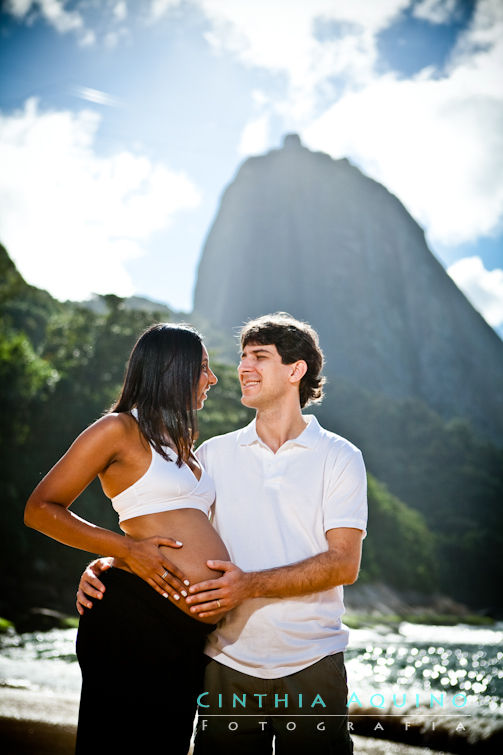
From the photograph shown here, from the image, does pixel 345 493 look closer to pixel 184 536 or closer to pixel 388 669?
pixel 184 536

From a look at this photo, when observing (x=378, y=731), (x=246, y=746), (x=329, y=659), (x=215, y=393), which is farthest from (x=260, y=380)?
(x=215, y=393)

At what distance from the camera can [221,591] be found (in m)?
2.48

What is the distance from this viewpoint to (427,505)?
7056 centimetres

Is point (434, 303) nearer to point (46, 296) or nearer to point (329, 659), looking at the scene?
point (46, 296)

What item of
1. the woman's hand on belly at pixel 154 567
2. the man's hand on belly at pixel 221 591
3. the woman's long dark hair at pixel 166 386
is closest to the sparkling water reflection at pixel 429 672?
the man's hand on belly at pixel 221 591

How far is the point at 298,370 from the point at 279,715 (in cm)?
163

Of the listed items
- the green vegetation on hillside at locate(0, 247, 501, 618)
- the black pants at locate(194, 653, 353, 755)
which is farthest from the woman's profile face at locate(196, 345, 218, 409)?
the green vegetation on hillside at locate(0, 247, 501, 618)

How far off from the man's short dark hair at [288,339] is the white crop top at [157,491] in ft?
3.01

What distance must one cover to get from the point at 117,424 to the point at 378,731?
5.45 metres

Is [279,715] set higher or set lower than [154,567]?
lower

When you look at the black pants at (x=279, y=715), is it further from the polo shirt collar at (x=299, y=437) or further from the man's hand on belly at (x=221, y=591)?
the polo shirt collar at (x=299, y=437)

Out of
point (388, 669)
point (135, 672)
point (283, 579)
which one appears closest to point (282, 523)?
point (283, 579)

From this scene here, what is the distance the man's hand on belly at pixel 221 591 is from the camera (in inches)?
97.6

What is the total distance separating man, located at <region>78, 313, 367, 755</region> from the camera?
2543 mm
